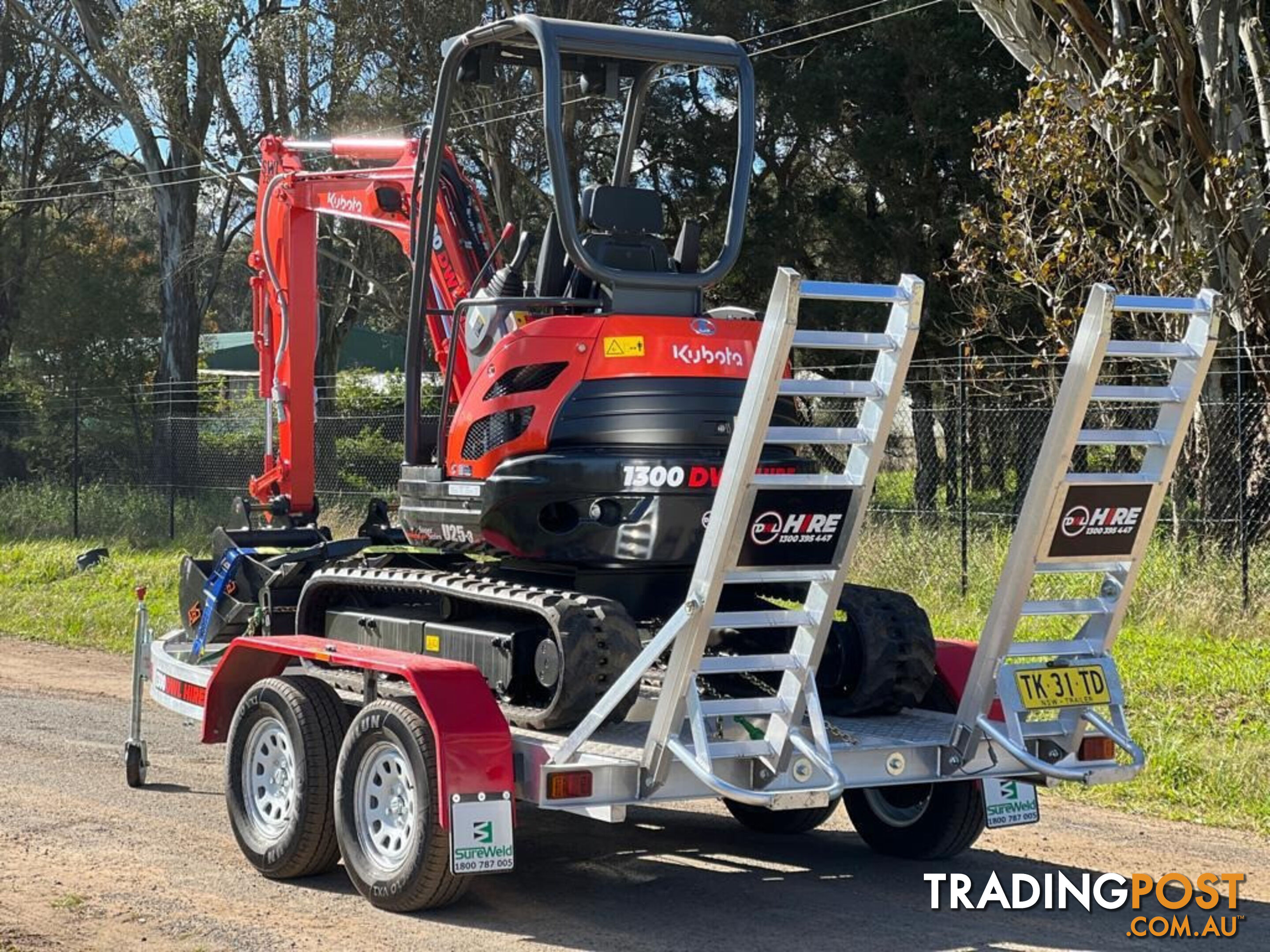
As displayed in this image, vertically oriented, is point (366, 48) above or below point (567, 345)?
above

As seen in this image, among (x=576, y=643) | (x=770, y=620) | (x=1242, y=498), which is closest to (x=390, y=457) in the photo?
(x=1242, y=498)

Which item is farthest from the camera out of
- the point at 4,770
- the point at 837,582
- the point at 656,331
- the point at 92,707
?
the point at 92,707

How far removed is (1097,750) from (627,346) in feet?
8.55

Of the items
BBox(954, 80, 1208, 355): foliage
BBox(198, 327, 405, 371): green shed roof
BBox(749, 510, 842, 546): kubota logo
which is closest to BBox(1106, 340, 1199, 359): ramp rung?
BBox(749, 510, 842, 546): kubota logo

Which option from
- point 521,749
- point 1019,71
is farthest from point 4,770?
point 1019,71

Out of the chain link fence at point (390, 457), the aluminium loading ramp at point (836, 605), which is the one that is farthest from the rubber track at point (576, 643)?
the chain link fence at point (390, 457)

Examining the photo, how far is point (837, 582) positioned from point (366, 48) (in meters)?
22.9

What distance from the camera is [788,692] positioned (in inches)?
254

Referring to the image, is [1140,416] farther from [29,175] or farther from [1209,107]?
[29,175]

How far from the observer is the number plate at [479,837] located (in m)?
6.45

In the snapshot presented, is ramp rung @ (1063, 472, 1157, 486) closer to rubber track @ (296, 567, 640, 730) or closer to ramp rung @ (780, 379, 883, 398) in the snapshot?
ramp rung @ (780, 379, 883, 398)

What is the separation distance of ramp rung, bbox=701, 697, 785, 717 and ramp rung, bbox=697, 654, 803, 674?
11 cm

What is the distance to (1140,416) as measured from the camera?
16.0 metres

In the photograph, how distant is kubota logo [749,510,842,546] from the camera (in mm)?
6254
